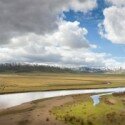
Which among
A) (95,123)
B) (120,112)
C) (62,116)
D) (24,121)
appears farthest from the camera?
(120,112)

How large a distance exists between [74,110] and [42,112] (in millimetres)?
5791

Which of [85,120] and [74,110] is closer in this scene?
[85,120]

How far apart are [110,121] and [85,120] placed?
12.1 feet

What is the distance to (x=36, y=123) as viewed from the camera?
1767 inches

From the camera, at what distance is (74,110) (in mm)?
55156

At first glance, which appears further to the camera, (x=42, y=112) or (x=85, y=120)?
(x=42, y=112)

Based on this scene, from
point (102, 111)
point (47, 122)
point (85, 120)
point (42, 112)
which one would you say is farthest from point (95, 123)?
point (42, 112)

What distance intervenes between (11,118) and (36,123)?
5.40 meters

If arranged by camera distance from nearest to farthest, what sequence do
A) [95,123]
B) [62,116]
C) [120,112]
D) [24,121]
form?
[95,123], [24,121], [62,116], [120,112]

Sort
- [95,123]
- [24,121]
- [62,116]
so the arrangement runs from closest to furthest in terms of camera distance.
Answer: [95,123], [24,121], [62,116]

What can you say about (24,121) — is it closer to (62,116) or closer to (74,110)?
(62,116)

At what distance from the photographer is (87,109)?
55781 mm

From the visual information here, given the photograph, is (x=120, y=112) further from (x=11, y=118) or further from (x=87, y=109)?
(x=11, y=118)

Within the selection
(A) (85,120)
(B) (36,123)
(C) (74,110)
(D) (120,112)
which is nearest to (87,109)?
(C) (74,110)
